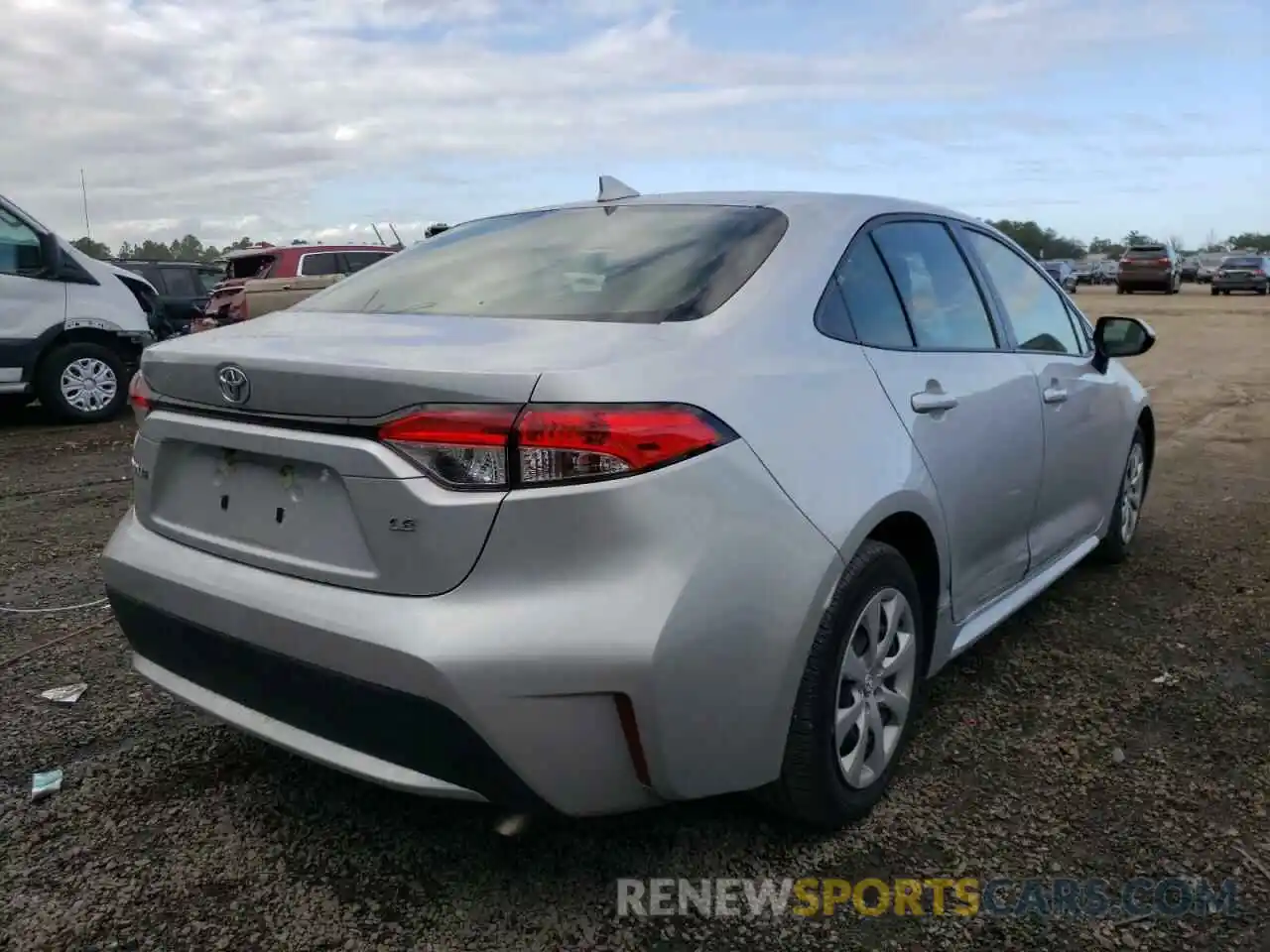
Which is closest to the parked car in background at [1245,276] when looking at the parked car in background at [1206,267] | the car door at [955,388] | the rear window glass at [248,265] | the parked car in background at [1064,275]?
the parked car in background at [1064,275]

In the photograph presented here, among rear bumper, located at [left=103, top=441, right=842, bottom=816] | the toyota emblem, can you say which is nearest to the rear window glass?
the toyota emblem

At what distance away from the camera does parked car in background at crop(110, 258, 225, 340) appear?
15242 millimetres

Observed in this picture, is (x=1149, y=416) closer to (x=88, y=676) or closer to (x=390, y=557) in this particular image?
(x=390, y=557)

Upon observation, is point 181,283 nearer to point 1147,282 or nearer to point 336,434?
point 336,434

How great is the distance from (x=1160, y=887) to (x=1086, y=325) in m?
2.62

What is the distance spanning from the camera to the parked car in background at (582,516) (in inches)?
79.0

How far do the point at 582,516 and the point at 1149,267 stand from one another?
39475mm

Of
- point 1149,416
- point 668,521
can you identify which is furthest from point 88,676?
point 1149,416

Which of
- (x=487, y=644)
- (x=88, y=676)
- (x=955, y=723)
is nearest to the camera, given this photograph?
(x=487, y=644)

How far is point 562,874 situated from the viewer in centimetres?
246

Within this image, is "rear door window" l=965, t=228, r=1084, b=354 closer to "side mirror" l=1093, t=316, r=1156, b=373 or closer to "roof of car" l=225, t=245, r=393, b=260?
"side mirror" l=1093, t=316, r=1156, b=373

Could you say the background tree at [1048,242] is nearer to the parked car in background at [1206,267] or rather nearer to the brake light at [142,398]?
the parked car in background at [1206,267]

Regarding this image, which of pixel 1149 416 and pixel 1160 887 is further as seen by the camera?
pixel 1149 416

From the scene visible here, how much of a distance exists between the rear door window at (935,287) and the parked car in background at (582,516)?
23 mm
